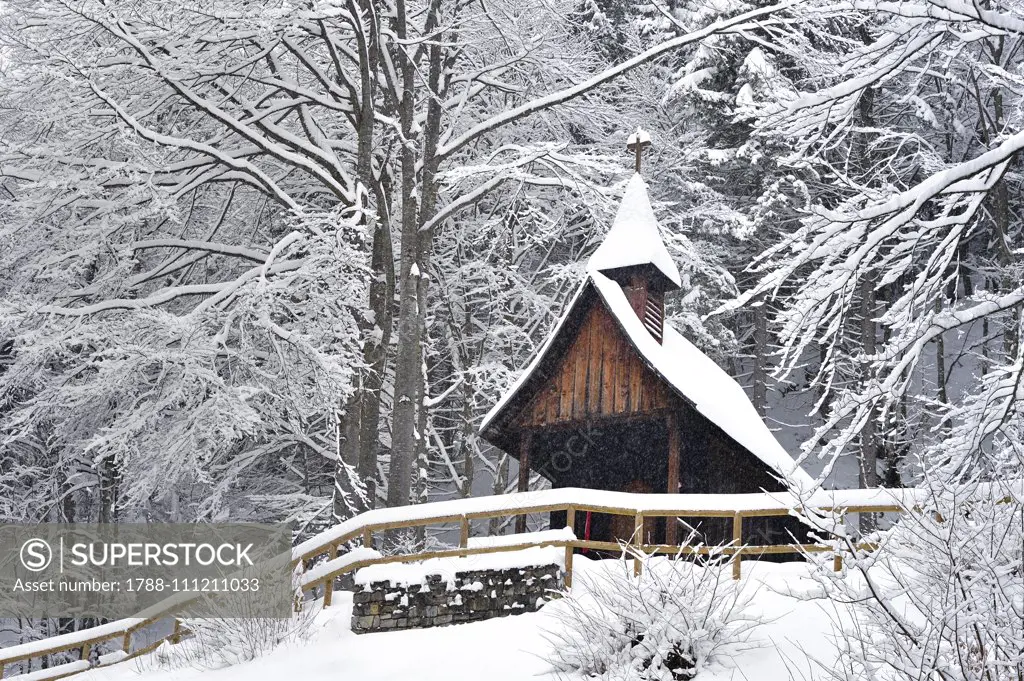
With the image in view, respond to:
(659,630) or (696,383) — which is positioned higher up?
(696,383)

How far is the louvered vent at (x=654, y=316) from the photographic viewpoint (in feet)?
54.2

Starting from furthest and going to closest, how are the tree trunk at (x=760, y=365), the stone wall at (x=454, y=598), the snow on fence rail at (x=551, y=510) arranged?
the tree trunk at (x=760, y=365) → the stone wall at (x=454, y=598) → the snow on fence rail at (x=551, y=510)

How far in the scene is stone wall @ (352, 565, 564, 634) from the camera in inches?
434

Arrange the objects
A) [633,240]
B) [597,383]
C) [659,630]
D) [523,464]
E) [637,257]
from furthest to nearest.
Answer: [633,240] → [637,257] → [523,464] → [597,383] → [659,630]

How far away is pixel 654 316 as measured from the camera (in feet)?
55.1

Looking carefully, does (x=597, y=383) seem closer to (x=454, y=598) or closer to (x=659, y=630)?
(x=454, y=598)

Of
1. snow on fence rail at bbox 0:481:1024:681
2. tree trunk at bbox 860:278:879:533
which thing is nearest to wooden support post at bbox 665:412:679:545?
snow on fence rail at bbox 0:481:1024:681

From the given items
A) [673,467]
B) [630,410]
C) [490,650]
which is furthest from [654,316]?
[490,650]

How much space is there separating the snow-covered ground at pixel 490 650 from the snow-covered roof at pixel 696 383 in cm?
307

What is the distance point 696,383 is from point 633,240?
8.69 ft

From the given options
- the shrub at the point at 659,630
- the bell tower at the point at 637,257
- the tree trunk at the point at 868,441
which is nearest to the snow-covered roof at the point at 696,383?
Result: the bell tower at the point at 637,257

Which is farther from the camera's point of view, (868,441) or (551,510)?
(868,441)

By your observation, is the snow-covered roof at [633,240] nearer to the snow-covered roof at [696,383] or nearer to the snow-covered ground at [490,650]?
the snow-covered roof at [696,383]

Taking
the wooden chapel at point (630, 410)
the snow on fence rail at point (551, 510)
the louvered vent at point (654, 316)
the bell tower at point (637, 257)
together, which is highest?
the bell tower at point (637, 257)
